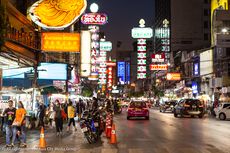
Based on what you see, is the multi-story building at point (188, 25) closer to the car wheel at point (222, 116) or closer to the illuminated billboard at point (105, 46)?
the illuminated billboard at point (105, 46)

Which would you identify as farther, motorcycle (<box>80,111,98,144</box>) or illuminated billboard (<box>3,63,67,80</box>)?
illuminated billboard (<box>3,63,67,80</box>)

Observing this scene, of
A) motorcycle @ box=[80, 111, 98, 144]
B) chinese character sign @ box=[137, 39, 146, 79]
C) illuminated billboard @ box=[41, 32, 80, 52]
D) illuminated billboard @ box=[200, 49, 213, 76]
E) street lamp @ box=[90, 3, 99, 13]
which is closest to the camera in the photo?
motorcycle @ box=[80, 111, 98, 144]

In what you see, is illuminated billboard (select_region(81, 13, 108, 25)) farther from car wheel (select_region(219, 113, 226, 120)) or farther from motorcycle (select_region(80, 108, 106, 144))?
motorcycle (select_region(80, 108, 106, 144))

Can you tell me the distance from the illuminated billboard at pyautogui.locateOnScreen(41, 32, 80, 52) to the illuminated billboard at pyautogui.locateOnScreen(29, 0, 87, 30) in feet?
11.5

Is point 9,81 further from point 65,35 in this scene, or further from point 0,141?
point 0,141

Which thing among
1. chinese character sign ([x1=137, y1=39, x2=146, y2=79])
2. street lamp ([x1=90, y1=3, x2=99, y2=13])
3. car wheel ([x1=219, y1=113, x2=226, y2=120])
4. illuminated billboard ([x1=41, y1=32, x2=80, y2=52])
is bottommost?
car wheel ([x1=219, y1=113, x2=226, y2=120])

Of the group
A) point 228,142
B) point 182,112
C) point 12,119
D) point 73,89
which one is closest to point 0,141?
point 12,119

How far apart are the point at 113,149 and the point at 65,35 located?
15746 mm

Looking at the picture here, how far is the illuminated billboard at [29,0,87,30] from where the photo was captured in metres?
26.9

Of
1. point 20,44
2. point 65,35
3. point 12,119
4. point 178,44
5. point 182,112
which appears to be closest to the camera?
point 12,119

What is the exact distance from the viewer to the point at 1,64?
89.7 ft

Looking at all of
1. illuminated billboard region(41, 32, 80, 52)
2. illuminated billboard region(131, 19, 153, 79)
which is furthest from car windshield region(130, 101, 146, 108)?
illuminated billboard region(131, 19, 153, 79)

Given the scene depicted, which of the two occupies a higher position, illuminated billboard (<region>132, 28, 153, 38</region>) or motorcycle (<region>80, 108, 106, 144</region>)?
illuminated billboard (<region>132, 28, 153, 38</region>)

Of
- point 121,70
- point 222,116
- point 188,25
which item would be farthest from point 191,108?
point 121,70
